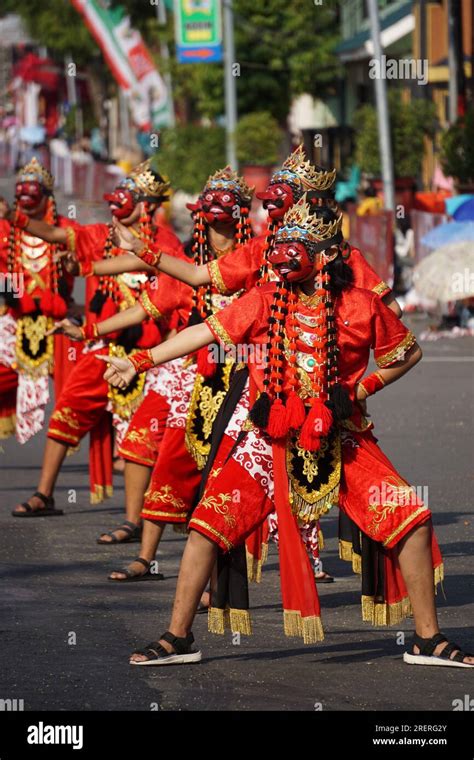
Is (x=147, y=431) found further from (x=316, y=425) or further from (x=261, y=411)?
(x=316, y=425)

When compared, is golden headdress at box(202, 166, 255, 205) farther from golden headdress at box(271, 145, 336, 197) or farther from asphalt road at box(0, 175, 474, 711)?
asphalt road at box(0, 175, 474, 711)

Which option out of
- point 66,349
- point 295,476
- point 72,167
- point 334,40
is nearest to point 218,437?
point 295,476

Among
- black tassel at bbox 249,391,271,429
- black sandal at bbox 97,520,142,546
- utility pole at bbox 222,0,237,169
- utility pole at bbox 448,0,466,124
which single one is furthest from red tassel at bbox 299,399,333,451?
utility pole at bbox 222,0,237,169

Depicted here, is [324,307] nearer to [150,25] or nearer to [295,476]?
[295,476]

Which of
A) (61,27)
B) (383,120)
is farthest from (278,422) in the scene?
(61,27)

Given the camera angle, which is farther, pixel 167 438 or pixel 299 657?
pixel 167 438

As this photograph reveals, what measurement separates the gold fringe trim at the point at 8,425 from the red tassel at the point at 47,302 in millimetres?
859

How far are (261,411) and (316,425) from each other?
0.22 meters

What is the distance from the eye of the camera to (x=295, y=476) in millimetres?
7199

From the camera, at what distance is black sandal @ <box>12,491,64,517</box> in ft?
37.1

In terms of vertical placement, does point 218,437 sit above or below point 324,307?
below

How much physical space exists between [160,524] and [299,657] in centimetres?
183

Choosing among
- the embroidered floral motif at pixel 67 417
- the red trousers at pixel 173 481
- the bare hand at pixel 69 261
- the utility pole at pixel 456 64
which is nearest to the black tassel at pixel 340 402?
the red trousers at pixel 173 481

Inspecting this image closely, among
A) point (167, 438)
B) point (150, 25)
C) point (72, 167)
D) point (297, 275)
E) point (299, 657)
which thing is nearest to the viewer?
point (297, 275)
